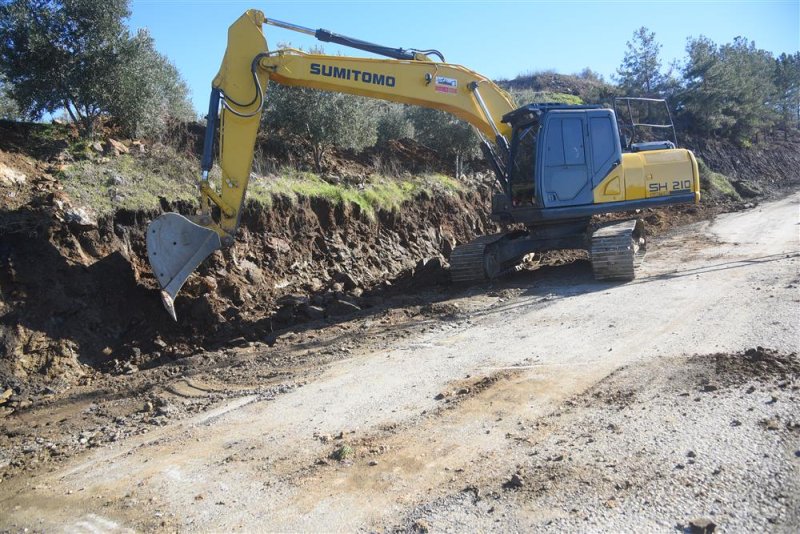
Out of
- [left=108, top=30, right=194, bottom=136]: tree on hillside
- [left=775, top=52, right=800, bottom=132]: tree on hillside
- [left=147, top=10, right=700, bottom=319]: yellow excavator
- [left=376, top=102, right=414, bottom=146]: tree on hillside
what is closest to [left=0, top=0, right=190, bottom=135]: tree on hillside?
[left=108, top=30, right=194, bottom=136]: tree on hillside

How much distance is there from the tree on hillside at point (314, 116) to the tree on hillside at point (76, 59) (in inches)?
129

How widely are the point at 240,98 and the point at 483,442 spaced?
6326 millimetres

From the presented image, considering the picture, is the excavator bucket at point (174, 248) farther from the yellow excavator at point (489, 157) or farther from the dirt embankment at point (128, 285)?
the dirt embankment at point (128, 285)

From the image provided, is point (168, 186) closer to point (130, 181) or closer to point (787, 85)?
point (130, 181)

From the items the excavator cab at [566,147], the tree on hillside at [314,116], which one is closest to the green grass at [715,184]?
the excavator cab at [566,147]

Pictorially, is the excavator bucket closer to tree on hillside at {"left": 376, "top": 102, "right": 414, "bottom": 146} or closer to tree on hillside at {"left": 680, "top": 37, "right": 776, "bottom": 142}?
tree on hillside at {"left": 376, "top": 102, "right": 414, "bottom": 146}

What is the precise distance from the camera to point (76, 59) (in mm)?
10547

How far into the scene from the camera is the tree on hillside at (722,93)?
29922mm

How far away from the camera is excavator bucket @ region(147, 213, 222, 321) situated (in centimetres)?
832

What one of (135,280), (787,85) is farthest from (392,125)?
(787,85)

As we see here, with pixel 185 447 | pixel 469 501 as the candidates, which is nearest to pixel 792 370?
pixel 469 501

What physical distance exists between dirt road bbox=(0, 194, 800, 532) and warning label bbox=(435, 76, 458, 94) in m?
4.38

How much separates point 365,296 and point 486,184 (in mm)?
9019

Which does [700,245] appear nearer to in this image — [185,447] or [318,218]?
[318,218]
